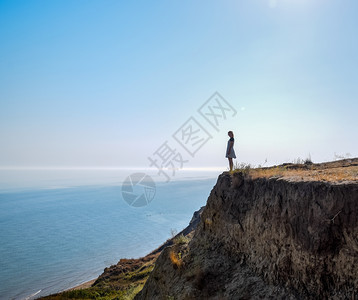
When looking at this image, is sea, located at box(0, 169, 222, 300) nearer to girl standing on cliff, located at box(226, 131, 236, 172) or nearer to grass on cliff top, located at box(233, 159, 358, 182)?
girl standing on cliff, located at box(226, 131, 236, 172)

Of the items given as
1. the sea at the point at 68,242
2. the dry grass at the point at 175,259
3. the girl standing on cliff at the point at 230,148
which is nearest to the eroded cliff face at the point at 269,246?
the dry grass at the point at 175,259

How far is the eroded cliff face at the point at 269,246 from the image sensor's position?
5871 mm

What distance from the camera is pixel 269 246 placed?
775cm

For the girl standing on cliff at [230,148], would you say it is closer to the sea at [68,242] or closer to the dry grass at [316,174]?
the dry grass at [316,174]

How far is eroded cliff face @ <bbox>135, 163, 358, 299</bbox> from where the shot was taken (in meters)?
5.87

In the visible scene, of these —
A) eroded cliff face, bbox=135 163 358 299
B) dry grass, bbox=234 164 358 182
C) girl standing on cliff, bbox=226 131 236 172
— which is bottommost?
eroded cliff face, bbox=135 163 358 299

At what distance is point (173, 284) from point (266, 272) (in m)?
4.61

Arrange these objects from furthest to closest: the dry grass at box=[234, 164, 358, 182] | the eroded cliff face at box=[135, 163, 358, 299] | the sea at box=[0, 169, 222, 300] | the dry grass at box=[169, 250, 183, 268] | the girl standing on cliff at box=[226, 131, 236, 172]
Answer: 1. the sea at box=[0, 169, 222, 300]
2. the girl standing on cliff at box=[226, 131, 236, 172]
3. the dry grass at box=[169, 250, 183, 268]
4. the dry grass at box=[234, 164, 358, 182]
5. the eroded cliff face at box=[135, 163, 358, 299]

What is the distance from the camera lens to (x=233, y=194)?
10703 millimetres

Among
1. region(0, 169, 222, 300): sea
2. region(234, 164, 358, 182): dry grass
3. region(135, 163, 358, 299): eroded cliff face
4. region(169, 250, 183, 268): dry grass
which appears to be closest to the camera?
region(135, 163, 358, 299): eroded cliff face

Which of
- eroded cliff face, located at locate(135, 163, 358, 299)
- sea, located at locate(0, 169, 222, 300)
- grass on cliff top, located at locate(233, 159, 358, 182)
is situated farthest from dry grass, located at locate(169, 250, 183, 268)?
sea, located at locate(0, 169, 222, 300)

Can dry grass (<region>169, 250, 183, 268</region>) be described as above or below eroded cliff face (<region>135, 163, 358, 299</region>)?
below

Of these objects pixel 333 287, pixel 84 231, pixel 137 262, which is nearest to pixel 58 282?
pixel 137 262

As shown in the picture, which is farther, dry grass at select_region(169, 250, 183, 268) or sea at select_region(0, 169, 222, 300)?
sea at select_region(0, 169, 222, 300)
